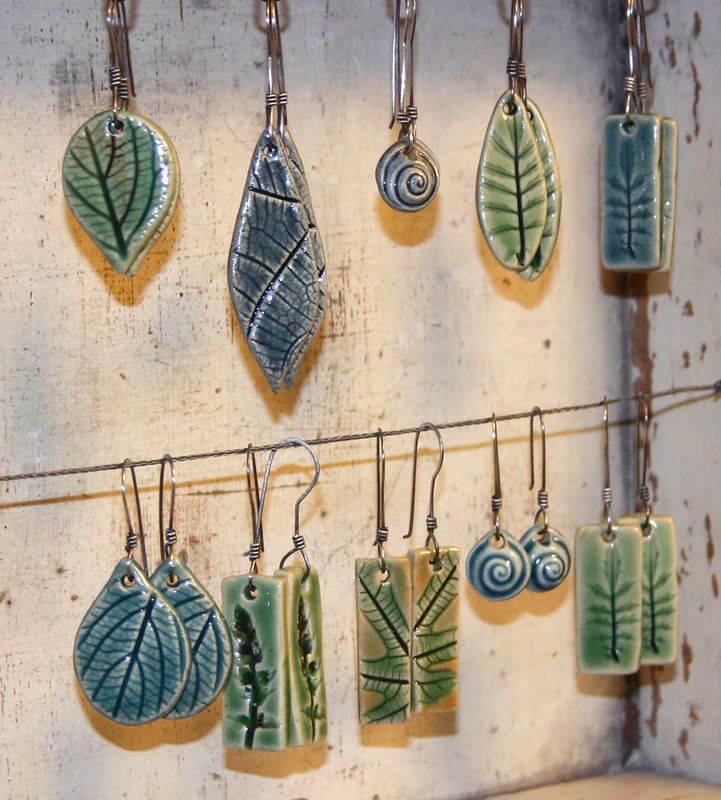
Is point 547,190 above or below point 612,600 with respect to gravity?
above

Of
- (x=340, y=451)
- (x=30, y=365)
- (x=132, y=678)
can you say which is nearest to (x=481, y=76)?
(x=340, y=451)

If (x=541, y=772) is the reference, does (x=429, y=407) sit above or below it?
above

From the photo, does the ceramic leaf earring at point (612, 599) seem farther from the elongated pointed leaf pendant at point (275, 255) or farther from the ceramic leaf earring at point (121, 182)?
the ceramic leaf earring at point (121, 182)

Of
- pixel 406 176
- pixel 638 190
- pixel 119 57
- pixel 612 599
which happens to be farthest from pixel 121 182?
pixel 612 599

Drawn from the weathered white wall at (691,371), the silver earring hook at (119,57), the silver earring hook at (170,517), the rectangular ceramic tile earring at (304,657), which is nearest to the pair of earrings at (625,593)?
the weathered white wall at (691,371)

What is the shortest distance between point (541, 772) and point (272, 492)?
0.41m

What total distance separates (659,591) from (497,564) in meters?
0.16

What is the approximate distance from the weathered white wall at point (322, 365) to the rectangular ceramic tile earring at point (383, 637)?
124mm

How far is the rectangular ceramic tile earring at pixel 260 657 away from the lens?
88cm

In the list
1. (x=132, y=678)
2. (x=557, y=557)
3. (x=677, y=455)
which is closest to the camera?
(x=132, y=678)

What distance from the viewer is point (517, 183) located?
3.15ft

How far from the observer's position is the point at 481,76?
109cm

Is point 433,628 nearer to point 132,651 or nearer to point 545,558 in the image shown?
point 545,558

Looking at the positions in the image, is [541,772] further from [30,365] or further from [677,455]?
[30,365]
